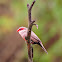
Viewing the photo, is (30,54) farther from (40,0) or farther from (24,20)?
(40,0)

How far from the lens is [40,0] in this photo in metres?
5.20

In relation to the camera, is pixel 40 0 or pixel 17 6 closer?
pixel 40 0

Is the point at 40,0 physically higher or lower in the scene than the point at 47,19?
higher

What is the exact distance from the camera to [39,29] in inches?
190

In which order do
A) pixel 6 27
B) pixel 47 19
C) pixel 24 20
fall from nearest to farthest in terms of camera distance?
pixel 24 20 < pixel 47 19 < pixel 6 27

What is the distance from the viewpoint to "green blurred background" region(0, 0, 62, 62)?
492 centimetres

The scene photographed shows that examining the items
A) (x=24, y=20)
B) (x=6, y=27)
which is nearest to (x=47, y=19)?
(x=24, y=20)

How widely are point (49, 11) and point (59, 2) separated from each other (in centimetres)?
29

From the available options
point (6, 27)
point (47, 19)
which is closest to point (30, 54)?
point (47, 19)

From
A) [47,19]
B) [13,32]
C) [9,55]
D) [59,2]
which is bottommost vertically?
[9,55]

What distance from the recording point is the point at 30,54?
177 centimetres

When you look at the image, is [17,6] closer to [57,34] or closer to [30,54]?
[57,34]

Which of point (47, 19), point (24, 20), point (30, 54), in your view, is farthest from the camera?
point (47, 19)

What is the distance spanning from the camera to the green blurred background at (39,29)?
16.1 ft
